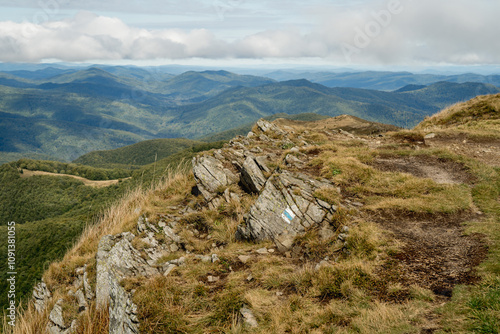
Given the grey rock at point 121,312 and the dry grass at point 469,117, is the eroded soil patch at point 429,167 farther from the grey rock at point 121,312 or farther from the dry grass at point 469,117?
the grey rock at point 121,312

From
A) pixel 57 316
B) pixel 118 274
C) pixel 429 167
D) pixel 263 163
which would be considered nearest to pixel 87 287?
pixel 57 316

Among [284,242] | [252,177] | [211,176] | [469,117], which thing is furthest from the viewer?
[469,117]

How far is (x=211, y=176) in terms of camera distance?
14773mm

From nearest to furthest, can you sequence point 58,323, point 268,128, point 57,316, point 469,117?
point 58,323, point 57,316, point 469,117, point 268,128

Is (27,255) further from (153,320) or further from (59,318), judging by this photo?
(153,320)

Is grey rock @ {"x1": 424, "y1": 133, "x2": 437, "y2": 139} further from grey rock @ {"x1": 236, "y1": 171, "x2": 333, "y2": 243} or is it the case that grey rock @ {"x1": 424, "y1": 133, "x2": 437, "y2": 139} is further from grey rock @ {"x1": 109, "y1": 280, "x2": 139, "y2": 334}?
grey rock @ {"x1": 109, "y1": 280, "x2": 139, "y2": 334}

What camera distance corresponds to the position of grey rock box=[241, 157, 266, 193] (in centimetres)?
1308

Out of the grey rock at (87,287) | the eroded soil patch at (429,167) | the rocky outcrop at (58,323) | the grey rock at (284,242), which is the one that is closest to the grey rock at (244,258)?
the grey rock at (284,242)

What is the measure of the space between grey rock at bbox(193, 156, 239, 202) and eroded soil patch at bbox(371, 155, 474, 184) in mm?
8152

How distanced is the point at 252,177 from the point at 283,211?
3489 millimetres

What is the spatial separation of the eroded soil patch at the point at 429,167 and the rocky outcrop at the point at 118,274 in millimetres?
12320

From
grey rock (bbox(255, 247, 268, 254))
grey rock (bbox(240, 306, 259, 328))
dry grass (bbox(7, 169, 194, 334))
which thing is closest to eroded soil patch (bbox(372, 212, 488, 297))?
grey rock (bbox(240, 306, 259, 328))

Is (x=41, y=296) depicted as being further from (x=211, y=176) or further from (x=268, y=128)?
(x=268, y=128)

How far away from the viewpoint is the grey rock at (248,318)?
6152mm
